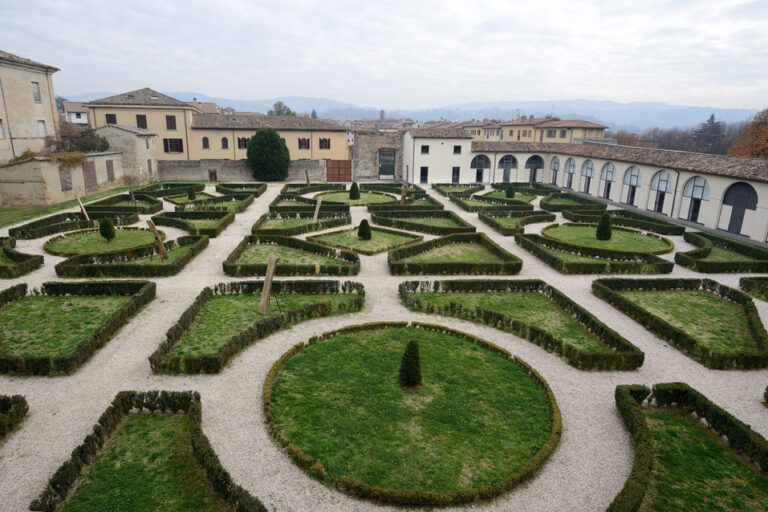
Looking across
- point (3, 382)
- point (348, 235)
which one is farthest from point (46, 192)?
point (3, 382)

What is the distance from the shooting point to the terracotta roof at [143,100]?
56.2 metres

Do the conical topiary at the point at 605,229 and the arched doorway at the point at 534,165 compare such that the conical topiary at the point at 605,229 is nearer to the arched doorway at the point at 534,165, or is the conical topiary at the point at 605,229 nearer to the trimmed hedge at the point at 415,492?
the trimmed hedge at the point at 415,492

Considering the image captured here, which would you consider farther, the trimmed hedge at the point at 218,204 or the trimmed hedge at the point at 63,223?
the trimmed hedge at the point at 218,204

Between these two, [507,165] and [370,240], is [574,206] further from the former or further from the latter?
[370,240]

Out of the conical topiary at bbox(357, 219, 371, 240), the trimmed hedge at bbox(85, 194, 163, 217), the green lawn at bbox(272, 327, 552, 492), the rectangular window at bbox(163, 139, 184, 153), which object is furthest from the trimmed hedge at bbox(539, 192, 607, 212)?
the rectangular window at bbox(163, 139, 184, 153)

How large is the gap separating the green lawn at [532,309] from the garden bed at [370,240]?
23.7 ft

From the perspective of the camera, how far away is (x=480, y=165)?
2334 inches

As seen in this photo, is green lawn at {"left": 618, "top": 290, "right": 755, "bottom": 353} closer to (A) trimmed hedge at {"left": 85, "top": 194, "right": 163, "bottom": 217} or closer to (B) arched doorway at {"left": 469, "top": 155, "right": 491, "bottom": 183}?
(A) trimmed hedge at {"left": 85, "top": 194, "right": 163, "bottom": 217}

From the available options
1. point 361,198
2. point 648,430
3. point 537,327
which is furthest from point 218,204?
point 648,430

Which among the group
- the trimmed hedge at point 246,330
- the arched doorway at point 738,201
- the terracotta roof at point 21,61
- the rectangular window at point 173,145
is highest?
the terracotta roof at point 21,61

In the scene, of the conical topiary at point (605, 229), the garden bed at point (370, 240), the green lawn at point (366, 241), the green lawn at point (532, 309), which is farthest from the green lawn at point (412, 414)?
the conical topiary at point (605, 229)

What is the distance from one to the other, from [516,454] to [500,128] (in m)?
87.4

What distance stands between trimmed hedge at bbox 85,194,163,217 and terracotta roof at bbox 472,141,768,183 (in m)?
37.6

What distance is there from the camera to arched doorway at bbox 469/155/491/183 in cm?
5891
